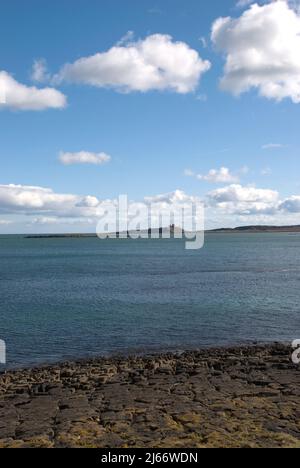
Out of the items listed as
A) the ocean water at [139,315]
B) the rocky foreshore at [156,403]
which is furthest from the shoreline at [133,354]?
the rocky foreshore at [156,403]

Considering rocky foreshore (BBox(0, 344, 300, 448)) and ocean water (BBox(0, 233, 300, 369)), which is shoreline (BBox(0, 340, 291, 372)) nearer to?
ocean water (BBox(0, 233, 300, 369))

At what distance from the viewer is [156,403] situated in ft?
56.3

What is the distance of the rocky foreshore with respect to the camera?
1355 cm

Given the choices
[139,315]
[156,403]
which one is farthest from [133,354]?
[139,315]

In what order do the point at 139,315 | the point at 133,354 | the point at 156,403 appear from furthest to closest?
1. the point at 139,315
2. the point at 133,354
3. the point at 156,403

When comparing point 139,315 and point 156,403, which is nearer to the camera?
point 156,403

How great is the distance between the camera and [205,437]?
13391 mm

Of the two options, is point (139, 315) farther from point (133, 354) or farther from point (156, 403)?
point (156, 403)

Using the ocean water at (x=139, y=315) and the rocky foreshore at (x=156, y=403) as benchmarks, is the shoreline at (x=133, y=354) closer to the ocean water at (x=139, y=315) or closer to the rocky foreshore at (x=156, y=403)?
the ocean water at (x=139, y=315)

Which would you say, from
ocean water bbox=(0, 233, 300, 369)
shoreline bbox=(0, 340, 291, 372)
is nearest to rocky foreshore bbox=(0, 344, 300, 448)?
shoreline bbox=(0, 340, 291, 372)

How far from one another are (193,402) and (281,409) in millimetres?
3166

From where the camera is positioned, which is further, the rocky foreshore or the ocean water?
the ocean water

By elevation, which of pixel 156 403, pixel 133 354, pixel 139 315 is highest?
pixel 156 403

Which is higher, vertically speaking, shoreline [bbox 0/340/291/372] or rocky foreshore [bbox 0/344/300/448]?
rocky foreshore [bbox 0/344/300/448]
